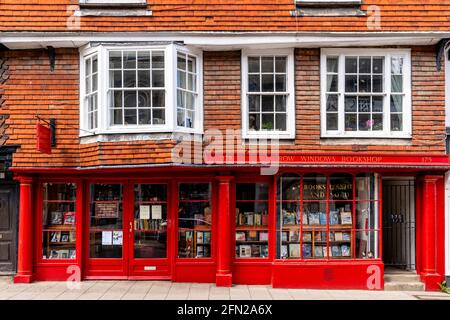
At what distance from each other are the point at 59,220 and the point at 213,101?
4.47 m

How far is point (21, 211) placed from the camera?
11.9 m

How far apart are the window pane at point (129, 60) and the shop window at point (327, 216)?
407 cm

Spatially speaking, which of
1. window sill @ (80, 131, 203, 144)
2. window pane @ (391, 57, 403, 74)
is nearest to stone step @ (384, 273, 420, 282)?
window pane @ (391, 57, 403, 74)

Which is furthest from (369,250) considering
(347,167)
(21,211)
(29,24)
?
(29,24)

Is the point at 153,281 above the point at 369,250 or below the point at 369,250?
below

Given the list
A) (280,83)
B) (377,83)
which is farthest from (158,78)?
(377,83)

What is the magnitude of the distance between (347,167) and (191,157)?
3352mm

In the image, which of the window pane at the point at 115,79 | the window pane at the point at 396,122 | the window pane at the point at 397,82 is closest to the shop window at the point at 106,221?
the window pane at the point at 115,79

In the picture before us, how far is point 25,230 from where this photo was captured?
39.0 ft

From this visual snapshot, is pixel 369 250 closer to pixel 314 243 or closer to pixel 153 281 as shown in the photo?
pixel 314 243

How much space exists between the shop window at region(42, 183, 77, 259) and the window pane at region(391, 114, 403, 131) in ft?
24.1

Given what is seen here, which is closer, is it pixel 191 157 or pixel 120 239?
pixel 191 157

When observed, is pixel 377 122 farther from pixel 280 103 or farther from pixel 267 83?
pixel 267 83

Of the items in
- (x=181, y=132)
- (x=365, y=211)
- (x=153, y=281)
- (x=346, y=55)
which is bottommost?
(x=153, y=281)
